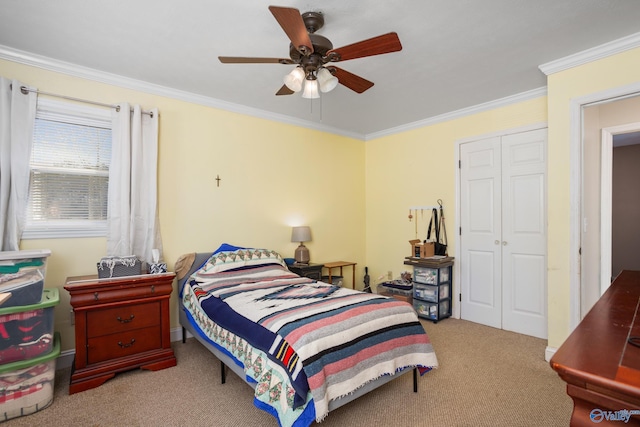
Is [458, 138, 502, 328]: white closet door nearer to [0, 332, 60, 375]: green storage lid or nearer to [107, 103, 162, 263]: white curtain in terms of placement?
[107, 103, 162, 263]: white curtain

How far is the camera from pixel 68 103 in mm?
2840

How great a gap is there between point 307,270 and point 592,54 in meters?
3.43

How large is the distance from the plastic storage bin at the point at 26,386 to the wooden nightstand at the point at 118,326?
16 cm

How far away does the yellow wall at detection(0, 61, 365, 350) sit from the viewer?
2861 mm

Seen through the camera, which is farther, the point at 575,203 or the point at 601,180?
the point at 601,180

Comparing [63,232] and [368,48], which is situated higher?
[368,48]

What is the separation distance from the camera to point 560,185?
9.20 ft

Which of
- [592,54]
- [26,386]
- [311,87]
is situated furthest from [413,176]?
[26,386]

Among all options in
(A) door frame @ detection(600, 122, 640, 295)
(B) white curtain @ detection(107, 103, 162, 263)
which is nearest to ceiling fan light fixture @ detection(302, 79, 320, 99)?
(B) white curtain @ detection(107, 103, 162, 263)

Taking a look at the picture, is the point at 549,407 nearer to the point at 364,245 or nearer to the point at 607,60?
the point at 607,60

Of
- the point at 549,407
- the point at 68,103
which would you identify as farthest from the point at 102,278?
the point at 549,407

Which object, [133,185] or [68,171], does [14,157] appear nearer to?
[68,171]

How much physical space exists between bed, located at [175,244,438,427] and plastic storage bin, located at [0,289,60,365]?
1014mm

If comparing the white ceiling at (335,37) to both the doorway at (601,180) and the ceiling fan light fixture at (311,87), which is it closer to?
the ceiling fan light fixture at (311,87)
